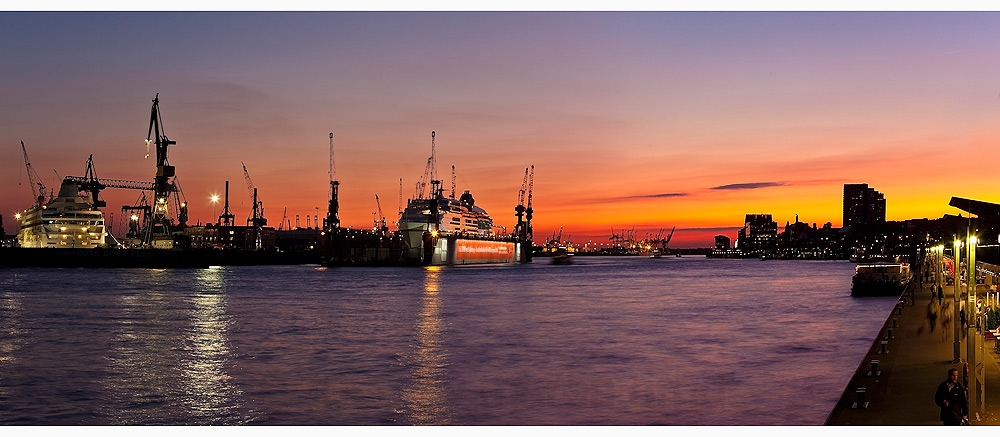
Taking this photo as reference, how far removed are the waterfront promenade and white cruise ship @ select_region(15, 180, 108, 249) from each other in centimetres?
15898

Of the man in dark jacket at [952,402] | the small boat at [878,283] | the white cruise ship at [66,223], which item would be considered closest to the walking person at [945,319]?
the man in dark jacket at [952,402]

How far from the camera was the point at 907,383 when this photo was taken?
61.5 ft

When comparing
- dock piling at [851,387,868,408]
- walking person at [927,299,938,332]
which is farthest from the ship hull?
dock piling at [851,387,868,408]

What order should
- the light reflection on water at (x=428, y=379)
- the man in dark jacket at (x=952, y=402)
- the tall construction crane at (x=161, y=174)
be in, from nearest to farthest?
1. the man in dark jacket at (x=952, y=402)
2. the light reflection on water at (x=428, y=379)
3. the tall construction crane at (x=161, y=174)

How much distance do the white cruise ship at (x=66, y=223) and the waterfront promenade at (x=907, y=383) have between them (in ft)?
522

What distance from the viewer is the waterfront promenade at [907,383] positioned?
50.7 feet

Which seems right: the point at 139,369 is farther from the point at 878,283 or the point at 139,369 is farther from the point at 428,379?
the point at 878,283

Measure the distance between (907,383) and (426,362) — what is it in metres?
16.2

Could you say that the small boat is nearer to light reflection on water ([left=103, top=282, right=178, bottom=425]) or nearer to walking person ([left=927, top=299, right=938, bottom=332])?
walking person ([left=927, top=299, right=938, bottom=332])

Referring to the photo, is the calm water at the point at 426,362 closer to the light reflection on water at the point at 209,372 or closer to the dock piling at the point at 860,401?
the light reflection on water at the point at 209,372

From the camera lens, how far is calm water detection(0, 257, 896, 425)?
22000 mm

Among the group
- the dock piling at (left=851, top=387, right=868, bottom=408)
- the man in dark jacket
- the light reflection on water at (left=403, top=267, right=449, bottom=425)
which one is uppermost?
the man in dark jacket
